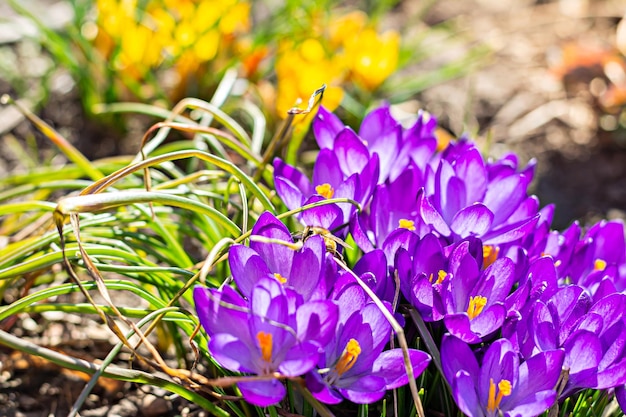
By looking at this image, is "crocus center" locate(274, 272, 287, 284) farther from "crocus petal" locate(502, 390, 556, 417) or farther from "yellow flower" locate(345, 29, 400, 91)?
"yellow flower" locate(345, 29, 400, 91)

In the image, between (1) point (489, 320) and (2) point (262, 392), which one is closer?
(2) point (262, 392)

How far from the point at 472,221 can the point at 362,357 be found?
0.30m

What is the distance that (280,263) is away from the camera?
3.38 ft

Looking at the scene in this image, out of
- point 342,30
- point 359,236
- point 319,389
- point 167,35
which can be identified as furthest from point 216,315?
point 342,30

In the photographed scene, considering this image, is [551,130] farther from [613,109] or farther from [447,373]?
[447,373]

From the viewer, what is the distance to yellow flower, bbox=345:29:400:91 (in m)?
2.11

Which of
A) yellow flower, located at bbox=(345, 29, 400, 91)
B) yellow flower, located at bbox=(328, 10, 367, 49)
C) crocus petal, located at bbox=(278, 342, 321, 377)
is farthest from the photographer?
yellow flower, located at bbox=(328, 10, 367, 49)

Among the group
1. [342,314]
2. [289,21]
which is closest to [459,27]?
[289,21]

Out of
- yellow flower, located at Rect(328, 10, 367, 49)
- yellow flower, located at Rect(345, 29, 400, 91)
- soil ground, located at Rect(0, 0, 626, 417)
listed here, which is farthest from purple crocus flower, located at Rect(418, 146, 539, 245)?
yellow flower, located at Rect(328, 10, 367, 49)

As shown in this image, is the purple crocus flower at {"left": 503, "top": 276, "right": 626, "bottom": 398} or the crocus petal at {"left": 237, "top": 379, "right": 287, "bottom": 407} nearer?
the crocus petal at {"left": 237, "top": 379, "right": 287, "bottom": 407}

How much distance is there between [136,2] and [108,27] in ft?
0.58

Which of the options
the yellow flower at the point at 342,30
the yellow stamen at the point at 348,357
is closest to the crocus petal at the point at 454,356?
the yellow stamen at the point at 348,357

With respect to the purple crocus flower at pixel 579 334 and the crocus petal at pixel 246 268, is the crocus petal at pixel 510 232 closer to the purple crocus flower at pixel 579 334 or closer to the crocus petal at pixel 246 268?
the purple crocus flower at pixel 579 334

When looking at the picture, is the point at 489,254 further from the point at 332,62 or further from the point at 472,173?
the point at 332,62
